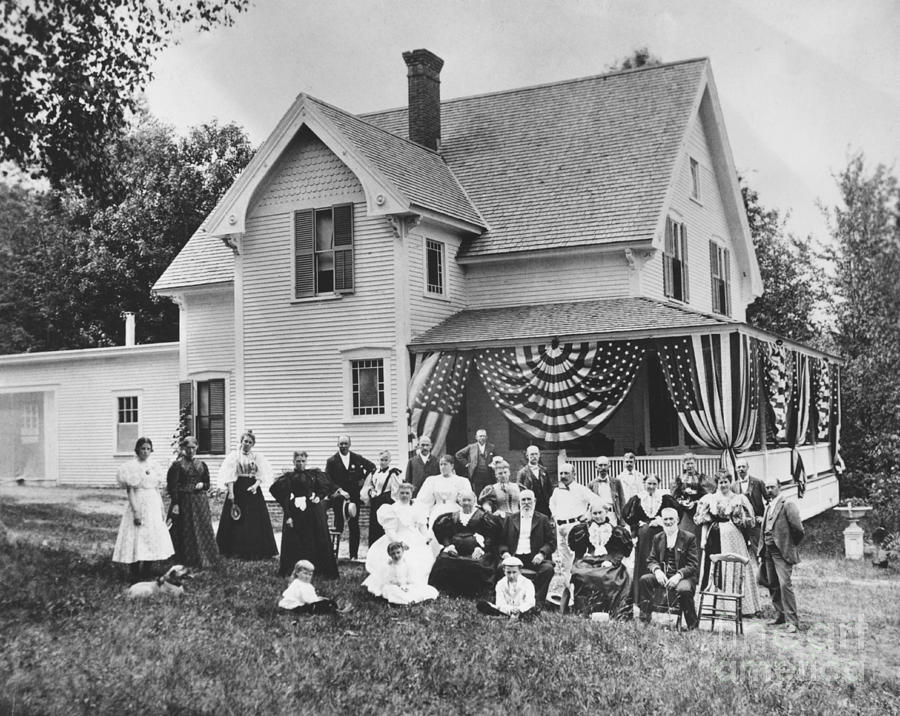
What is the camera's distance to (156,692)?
7.32 m

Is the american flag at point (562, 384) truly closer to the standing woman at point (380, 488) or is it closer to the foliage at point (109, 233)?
the standing woman at point (380, 488)

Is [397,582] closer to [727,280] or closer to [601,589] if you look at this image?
[601,589]

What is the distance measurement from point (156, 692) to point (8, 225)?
3.81 m

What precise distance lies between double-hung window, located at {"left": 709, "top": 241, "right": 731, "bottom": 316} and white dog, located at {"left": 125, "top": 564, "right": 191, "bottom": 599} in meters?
15.5

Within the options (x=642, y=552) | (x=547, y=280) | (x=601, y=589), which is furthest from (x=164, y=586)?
(x=547, y=280)

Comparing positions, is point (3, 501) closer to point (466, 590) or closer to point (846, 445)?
point (466, 590)

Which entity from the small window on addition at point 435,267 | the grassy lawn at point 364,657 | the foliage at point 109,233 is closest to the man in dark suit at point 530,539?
the grassy lawn at point 364,657

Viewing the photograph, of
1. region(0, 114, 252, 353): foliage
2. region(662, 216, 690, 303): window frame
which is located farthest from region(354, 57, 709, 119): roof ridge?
region(0, 114, 252, 353): foliage

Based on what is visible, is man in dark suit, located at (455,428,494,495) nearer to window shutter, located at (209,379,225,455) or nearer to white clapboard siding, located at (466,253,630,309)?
white clapboard siding, located at (466,253,630,309)

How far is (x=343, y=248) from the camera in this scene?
59.9ft

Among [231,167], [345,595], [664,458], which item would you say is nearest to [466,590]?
[345,595]

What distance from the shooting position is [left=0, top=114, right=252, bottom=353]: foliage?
8594 millimetres

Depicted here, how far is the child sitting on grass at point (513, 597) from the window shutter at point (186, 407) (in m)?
11.8

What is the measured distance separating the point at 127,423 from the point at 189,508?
8331 mm
